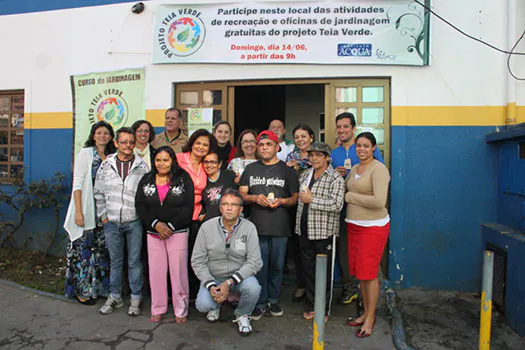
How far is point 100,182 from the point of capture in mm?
3811

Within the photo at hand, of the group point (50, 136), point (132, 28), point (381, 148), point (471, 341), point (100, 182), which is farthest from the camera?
point (50, 136)

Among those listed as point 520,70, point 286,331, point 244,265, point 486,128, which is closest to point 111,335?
point 244,265

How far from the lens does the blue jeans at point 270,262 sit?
12.3 feet

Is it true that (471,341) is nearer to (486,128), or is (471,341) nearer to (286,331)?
(286,331)

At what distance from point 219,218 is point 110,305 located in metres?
1.57

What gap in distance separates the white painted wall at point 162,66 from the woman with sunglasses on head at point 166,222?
1.94m

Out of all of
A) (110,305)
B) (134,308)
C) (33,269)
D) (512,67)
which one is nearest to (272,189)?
(134,308)

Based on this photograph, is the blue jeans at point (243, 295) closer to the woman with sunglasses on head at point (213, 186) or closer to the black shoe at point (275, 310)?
the black shoe at point (275, 310)

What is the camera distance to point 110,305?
3930 mm

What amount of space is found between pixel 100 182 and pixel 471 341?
384 centimetres

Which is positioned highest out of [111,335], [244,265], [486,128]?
[486,128]

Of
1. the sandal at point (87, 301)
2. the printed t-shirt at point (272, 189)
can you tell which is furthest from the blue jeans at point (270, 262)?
the sandal at point (87, 301)

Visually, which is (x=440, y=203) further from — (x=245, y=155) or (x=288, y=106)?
(x=288, y=106)

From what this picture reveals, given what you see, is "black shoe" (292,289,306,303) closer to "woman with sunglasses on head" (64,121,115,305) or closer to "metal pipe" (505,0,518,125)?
"woman with sunglasses on head" (64,121,115,305)
